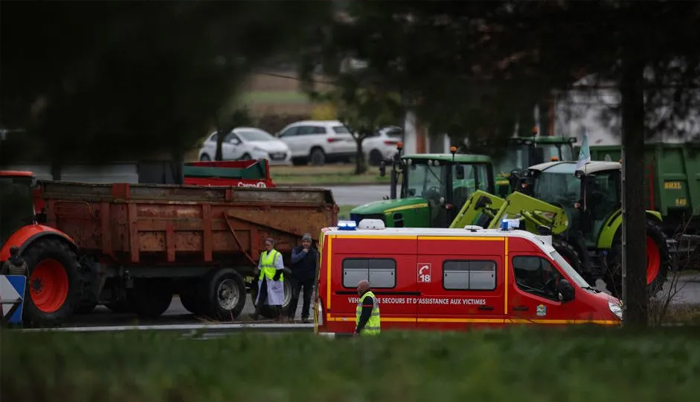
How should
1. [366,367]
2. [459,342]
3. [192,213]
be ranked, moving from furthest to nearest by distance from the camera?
1. [192,213]
2. [459,342]
3. [366,367]

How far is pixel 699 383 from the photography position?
660 cm

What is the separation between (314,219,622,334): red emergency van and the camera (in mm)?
15812

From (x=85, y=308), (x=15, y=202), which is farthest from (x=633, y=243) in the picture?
(x=85, y=308)

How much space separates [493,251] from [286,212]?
21.3ft

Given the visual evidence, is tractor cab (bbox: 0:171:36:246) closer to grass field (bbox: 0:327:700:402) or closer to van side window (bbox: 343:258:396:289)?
van side window (bbox: 343:258:396:289)

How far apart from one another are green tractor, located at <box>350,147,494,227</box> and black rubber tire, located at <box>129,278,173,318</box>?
385cm

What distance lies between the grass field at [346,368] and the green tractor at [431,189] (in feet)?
47.5

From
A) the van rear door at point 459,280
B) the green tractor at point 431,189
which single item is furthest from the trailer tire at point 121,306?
the van rear door at point 459,280

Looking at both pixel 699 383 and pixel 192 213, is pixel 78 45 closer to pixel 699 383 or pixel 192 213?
pixel 699 383

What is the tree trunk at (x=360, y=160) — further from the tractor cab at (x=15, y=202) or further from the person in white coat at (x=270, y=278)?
the tractor cab at (x=15, y=202)

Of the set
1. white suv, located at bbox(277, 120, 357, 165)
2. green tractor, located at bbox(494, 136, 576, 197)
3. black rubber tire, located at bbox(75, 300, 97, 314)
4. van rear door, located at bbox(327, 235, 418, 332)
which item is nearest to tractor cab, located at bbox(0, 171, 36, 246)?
black rubber tire, located at bbox(75, 300, 97, 314)

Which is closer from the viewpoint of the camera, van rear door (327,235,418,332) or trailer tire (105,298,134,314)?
van rear door (327,235,418,332)

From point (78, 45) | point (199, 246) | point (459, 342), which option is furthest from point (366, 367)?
point (199, 246)

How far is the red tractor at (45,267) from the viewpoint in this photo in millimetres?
18594
